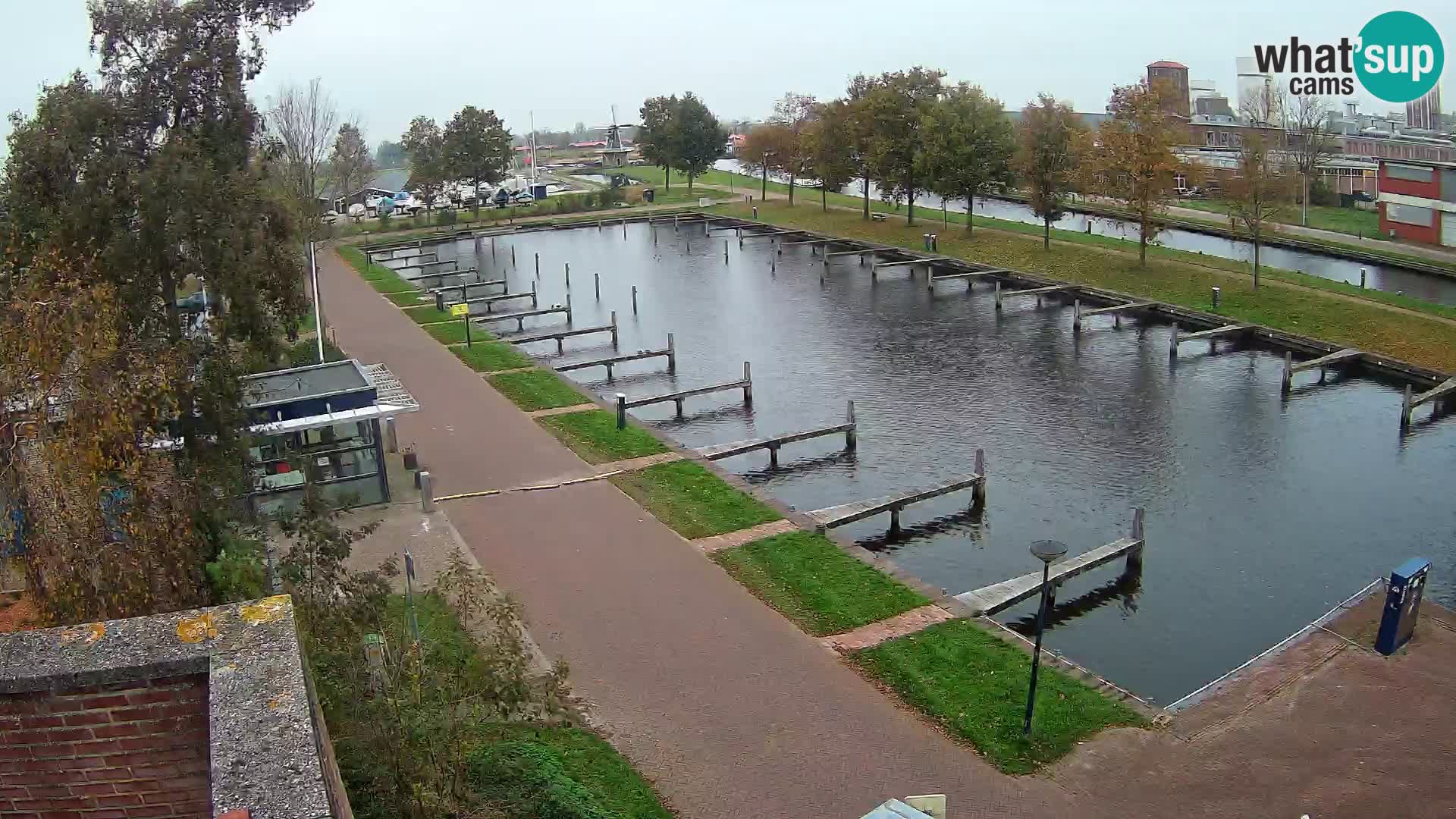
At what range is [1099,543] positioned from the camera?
21500mm

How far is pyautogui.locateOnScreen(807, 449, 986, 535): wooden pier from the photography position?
69.5ft

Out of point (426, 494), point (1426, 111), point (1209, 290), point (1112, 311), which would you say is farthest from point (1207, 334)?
point (1426, 111)

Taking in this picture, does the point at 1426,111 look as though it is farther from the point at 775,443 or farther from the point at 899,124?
the point at 775,443

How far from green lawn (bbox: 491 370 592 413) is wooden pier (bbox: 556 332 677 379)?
120 cm

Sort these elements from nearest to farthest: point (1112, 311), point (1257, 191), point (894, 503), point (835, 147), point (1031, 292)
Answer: point (894, 503) → point (1112, 311) → point (1257, 191) → point (1031, 292) → point (835, 147)

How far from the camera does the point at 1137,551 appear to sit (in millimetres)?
20500

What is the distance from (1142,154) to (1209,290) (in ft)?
21.3

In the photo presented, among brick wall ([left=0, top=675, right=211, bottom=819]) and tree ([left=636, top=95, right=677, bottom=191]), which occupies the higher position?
tree ([left=636, top=95, right=677, bottom=191])

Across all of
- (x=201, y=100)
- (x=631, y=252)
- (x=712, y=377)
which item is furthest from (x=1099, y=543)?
(x=631, y=252)

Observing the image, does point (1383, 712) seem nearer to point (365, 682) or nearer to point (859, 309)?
point (365, 682)

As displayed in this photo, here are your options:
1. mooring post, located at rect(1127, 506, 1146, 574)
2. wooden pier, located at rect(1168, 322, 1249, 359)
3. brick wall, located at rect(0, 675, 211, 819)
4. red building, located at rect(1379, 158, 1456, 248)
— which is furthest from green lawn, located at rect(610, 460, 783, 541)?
red building, located at rect(1379, 158, 1456, 248)

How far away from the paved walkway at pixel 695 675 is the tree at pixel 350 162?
45800 millimetres

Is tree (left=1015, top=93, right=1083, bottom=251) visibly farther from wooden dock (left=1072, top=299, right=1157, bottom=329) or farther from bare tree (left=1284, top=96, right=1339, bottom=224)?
bare tree (left=1284, top=96, right=1339, bottom=224)

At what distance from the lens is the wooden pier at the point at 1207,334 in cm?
3569
